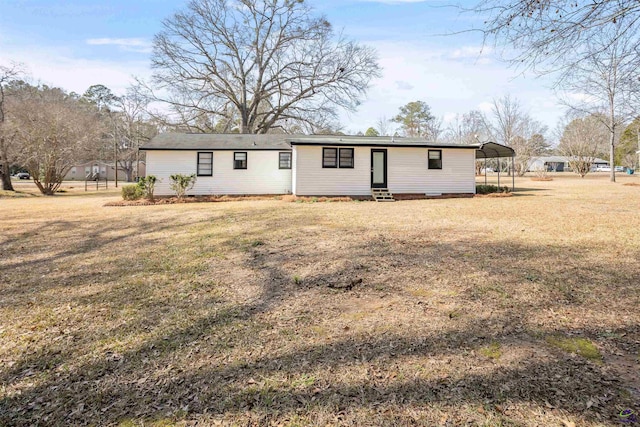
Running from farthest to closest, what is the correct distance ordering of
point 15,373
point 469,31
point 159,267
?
point 159,267
point 469,31
point 15,373

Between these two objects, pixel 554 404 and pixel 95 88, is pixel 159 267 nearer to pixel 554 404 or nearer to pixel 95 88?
pixel 554 404

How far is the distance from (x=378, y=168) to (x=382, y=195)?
1.36 metres

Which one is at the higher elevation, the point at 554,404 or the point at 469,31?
the point at 469,31

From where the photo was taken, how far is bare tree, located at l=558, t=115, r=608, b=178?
36.2m

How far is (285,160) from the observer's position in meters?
16.7

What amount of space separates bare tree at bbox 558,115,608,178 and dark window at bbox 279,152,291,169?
35.0m

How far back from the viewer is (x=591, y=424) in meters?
1.80

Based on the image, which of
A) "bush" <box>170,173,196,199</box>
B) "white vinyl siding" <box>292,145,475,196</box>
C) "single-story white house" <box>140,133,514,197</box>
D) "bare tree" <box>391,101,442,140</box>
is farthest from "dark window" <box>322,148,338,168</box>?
"bare tree" <box>391,101,442,140</box>

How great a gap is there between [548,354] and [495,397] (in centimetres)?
77

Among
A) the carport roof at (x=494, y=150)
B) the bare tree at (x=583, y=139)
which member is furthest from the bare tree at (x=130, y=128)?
the bare tree at (x=583, y=139)

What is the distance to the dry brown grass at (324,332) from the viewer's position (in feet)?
6.58

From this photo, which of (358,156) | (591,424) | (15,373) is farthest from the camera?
(358,156)

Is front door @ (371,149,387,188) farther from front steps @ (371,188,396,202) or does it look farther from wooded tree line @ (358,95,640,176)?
wooded tree line @ (358,95,640,176)

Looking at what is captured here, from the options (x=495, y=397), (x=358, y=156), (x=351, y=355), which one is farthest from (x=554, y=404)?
(x=358, y=156)
